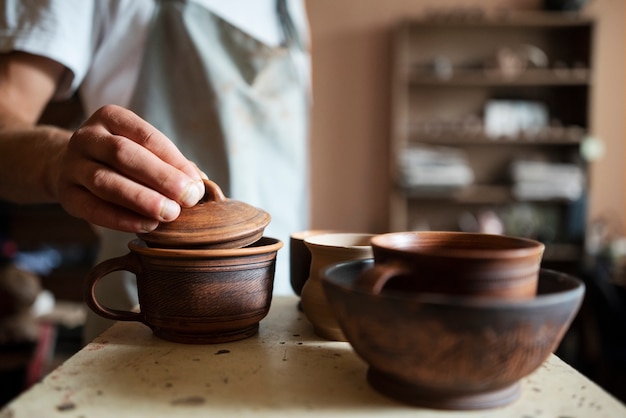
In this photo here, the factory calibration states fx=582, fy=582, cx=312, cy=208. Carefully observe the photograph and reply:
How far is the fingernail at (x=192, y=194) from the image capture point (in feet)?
2.18

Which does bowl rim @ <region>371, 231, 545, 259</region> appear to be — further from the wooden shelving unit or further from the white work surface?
the wooden shelving unit

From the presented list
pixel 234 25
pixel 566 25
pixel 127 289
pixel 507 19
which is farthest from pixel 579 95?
pixel 127 289

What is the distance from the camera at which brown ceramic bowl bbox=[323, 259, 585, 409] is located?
468mm

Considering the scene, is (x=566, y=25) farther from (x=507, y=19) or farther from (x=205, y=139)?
(x=205, y=139)

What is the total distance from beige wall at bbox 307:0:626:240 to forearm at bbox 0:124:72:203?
2581 mm

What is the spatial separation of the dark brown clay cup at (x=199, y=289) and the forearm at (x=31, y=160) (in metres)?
0.22

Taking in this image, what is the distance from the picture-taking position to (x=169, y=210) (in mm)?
649

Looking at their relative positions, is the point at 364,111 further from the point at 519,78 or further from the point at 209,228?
the point at 209,228

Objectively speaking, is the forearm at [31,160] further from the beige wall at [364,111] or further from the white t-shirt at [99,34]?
the beige wall at [364,111]

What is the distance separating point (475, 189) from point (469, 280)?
9.44 feet

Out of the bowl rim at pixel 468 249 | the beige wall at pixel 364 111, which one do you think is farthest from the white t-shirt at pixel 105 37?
the beige wall at pixel 364 111

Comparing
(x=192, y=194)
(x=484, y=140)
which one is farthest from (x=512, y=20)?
(x=192, y=194)

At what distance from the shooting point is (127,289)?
109cm

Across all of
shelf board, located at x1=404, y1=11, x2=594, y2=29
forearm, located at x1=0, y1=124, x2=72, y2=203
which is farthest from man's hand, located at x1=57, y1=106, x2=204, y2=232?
shelf board, located at x1=404, y1=11, x2=594, y2=29
